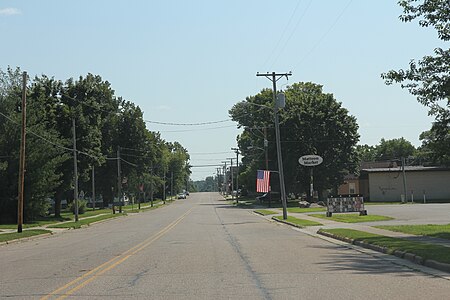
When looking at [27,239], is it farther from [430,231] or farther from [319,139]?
[319,139]

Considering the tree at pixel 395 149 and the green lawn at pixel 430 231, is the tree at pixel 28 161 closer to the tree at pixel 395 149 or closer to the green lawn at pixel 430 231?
the green lawn at pixel 430 231

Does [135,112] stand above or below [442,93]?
above

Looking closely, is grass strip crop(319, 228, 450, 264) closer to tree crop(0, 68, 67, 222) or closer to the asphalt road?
the asphalt road

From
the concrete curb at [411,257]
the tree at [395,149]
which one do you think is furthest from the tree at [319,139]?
the tree at [395,149]

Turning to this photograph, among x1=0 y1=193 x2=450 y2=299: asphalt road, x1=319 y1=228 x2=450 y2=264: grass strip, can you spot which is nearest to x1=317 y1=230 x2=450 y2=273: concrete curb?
x1=319 y1=228 x2=450 y2=264: grass strip

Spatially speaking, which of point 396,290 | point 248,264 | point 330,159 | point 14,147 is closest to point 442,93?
point 248,264

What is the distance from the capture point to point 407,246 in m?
18.2

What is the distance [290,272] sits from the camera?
13484mm

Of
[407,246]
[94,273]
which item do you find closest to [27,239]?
[94,273]

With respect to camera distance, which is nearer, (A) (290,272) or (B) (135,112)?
(A) (290,272)

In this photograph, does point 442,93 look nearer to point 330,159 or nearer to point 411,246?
point 411,246

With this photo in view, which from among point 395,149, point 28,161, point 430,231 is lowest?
point 430,231

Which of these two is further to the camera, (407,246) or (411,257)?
(407,246)

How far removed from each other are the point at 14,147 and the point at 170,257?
99.1 ft
